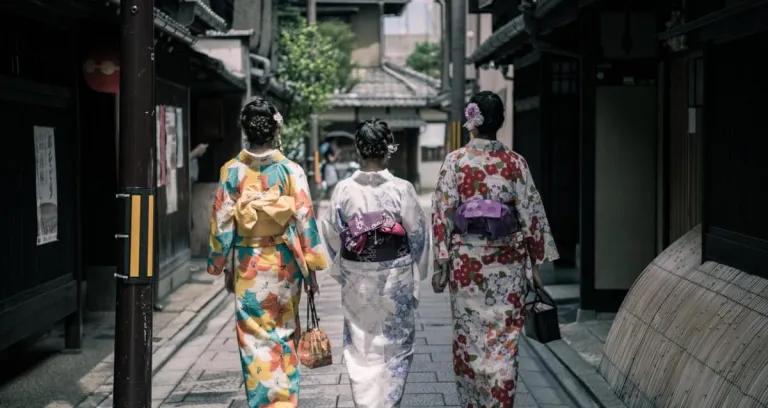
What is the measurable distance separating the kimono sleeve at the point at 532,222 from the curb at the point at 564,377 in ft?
4.87

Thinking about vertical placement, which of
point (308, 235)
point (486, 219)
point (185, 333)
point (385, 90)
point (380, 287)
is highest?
point (385, 90)

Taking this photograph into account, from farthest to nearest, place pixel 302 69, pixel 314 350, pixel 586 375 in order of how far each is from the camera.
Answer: pixel 302 69, pixel 586 375, pixel 314 350

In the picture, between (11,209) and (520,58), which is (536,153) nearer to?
(520,58)

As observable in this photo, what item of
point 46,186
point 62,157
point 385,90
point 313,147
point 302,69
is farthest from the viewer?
point 385,90

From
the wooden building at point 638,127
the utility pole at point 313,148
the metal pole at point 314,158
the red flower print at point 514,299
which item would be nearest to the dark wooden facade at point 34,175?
the red flower print at point 514,299

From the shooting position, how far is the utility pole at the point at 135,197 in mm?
6223

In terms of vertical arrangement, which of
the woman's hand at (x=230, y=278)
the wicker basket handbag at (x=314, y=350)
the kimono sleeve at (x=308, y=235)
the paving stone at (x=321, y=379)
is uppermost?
the kimono sleeve at (x=308, y=235)

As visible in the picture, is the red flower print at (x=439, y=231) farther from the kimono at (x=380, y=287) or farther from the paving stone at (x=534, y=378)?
the paving stone at (x=534, y=378)

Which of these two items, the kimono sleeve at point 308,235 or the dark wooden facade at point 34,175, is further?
the dark wooden facade at point 34,175

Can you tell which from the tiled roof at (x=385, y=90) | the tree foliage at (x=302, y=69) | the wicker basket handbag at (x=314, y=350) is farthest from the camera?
the tiled roof at (x=385, y=90)

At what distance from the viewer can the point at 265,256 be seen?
700 cm

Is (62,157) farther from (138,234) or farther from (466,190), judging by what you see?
(466,190)

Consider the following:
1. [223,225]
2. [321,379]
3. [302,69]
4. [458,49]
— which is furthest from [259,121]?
[302,69]

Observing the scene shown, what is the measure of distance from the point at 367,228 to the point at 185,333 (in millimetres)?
5043
